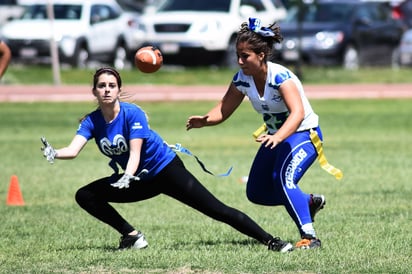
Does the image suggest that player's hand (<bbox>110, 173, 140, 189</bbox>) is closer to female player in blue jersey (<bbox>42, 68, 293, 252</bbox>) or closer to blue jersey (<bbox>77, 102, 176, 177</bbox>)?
female player in blue jersey (<bbox>42, 68, 293, 252</bbox>)

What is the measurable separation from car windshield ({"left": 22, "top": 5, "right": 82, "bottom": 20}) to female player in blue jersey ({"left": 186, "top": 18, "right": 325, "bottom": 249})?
23252 mm

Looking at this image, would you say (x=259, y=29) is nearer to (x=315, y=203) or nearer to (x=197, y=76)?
(x=315, y=203)

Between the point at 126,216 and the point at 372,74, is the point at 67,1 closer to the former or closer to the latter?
the point at 372,74

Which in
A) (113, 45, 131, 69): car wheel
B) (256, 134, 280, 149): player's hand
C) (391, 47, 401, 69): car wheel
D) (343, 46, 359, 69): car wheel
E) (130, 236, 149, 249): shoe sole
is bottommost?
(113, 45, 131, 69): car wheel

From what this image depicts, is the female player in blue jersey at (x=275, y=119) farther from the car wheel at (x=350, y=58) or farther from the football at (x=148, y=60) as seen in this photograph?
the car wheel at (x=350, y=58)

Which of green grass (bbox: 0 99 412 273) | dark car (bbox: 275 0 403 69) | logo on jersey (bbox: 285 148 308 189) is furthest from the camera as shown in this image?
dark car (bbox: 275 0 403 69)

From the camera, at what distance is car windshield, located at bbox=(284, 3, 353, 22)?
30734mm

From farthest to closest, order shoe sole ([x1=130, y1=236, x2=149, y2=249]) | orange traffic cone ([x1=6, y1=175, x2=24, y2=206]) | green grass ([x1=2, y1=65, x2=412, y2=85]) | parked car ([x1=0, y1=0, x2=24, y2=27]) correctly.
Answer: parked car ([x1=0, y1=0, x2=24, y2=27]) < green grass ([x1=2, y1=65, x2=412, y2=85]) < orange traffic cone ([x1=6, y1=175, x2=24, y2=206]) < shoe sole ([x1=130, y1=236, x2=149, y2=249])

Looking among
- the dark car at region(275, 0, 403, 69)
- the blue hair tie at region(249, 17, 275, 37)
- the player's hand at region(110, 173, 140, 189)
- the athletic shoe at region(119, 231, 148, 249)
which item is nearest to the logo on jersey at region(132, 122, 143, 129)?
the player's hand at region(110, 173, 140, 189)

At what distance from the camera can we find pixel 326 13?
3105 cm

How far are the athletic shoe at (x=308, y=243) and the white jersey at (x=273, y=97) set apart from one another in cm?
85

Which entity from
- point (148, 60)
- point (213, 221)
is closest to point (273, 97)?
point (148, 60)

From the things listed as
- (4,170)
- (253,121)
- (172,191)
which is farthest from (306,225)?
(253,121)

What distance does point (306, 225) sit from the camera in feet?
28.9
